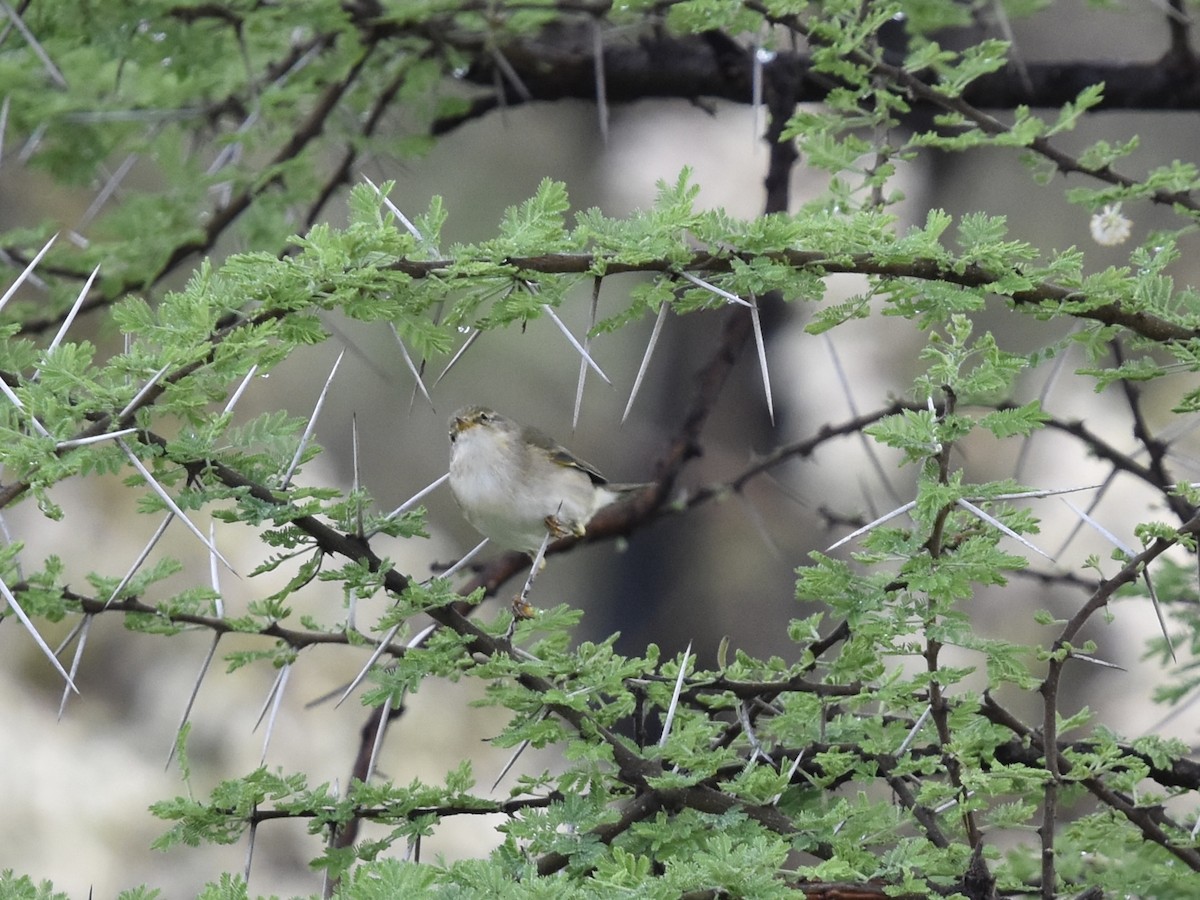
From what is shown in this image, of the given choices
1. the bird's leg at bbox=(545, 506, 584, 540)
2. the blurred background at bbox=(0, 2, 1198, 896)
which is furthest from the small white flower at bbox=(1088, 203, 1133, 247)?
the blurred background at bbox=(0, 2, 1198, 896)

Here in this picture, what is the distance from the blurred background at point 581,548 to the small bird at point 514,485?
554 cm

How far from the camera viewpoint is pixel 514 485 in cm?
438

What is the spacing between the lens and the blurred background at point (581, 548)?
1060cm

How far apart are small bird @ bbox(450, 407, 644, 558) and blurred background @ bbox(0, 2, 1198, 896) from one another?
5537 mm

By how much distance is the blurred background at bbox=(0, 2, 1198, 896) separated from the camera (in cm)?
1060

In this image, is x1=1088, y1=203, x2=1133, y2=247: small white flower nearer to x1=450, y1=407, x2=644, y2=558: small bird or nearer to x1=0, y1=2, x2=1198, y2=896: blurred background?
x1=450, y1=407, x2=644, y2=558: small bird

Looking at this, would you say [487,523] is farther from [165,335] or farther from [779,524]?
[779,524]

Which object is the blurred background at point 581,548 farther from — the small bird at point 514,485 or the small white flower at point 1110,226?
the small white flower at point 1110,226

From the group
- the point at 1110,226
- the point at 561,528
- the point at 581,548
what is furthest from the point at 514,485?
the point at 581,548

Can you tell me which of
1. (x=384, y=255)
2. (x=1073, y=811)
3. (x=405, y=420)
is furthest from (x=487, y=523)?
(x=405, y=420)

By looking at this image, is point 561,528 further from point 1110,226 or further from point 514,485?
point 1110,226

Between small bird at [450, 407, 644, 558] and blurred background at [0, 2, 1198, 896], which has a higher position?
small bird at [450, 407, 644, 558]

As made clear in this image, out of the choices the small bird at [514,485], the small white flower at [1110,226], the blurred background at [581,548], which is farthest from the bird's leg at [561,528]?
the blurred background at [581,548]

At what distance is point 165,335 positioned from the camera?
2270 millimetres
